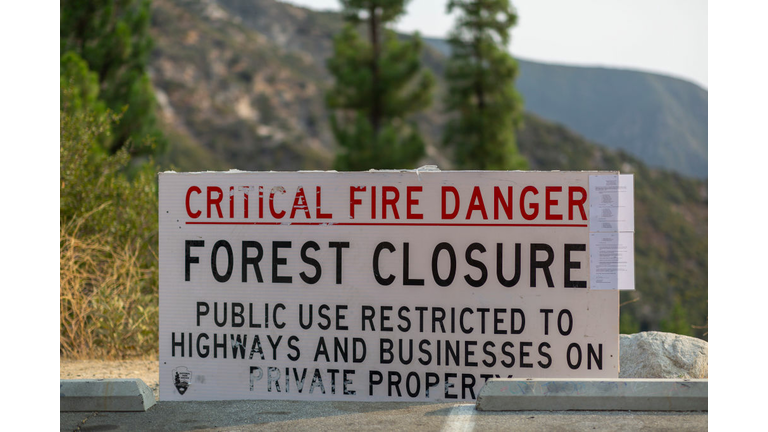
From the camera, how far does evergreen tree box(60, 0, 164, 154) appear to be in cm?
1919

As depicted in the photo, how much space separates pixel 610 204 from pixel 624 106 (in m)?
147

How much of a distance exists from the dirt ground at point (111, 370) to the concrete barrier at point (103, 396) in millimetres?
1038

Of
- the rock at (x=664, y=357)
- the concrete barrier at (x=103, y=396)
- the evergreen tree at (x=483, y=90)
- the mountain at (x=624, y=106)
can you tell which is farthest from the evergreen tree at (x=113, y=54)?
the mountain at (x=624, y=106)

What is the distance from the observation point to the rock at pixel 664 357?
5277 mm

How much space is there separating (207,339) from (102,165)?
6.12 meters

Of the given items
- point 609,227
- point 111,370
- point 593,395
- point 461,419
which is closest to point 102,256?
point 111,370

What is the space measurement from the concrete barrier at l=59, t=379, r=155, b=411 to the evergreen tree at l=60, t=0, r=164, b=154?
49.0 ft

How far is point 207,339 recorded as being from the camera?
4.95 meters

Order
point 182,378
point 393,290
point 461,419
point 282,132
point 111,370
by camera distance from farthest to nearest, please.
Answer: point 282,132 < point 111,370 < point 182,378 < point 393,290 < point 461,419

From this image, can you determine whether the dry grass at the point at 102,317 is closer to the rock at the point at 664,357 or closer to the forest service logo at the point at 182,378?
the forest service logo at the point at 182,378

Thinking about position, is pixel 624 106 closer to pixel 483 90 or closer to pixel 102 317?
pixel 483 90

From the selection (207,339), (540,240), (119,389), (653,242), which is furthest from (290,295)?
(653,242)

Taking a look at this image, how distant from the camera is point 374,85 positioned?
35.5 meters

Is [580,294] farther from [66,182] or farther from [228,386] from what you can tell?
[66,182]
